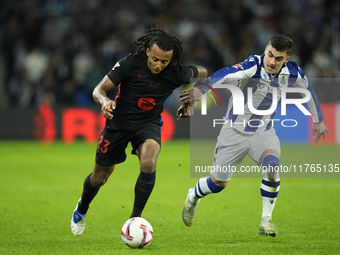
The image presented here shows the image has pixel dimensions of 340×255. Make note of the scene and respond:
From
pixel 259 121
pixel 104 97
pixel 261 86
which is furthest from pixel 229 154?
pixel 104 97

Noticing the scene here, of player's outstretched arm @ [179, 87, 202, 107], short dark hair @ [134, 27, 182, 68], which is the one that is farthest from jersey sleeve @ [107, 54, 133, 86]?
player's outstretched arm @ [179, 87, 202, 107]

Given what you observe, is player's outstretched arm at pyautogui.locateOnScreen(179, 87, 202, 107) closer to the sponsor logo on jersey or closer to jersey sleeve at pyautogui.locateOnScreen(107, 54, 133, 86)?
the sponsor logo on jersey

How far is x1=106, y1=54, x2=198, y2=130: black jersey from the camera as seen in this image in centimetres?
485

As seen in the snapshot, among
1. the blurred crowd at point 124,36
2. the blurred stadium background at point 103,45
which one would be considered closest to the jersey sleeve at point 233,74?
the blurred stadium background at point 103,45

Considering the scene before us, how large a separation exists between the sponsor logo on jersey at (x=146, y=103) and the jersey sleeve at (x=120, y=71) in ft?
0.91

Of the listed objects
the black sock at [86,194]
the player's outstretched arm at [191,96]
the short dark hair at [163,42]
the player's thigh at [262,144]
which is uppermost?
the short dark hair at [163,42]

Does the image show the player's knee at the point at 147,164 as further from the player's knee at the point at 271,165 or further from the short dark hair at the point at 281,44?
the short dark hair at the point at 281,44

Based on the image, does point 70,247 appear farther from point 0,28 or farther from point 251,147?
point 0,28

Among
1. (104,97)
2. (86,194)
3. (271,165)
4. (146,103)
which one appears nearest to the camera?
(104,97)

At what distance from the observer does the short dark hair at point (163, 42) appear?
4672mm

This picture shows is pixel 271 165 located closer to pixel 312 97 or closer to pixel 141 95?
pixel 312 97

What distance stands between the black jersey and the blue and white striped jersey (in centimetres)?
44

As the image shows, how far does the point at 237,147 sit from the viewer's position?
543 centimetres

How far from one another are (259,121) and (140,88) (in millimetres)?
1416
